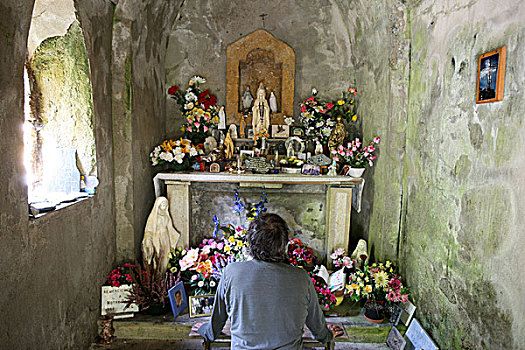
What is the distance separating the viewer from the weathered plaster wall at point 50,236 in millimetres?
2295

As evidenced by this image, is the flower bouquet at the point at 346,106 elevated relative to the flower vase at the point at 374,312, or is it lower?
elevated

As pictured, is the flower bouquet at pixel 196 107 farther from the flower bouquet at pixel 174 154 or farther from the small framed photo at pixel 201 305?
the small framed photo at pixel 201 305

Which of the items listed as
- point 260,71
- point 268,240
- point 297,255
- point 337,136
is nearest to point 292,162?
point 337,136

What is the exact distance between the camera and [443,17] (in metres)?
3.10

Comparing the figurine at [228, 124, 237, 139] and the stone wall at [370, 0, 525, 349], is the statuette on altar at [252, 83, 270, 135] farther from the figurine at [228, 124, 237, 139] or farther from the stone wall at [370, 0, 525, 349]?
the stone wall at [370, 0, 525, 349]

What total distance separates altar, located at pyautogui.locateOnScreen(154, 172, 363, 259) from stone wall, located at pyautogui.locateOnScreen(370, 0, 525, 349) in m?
0.82

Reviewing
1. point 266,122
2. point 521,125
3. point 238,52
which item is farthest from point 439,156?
point 238,52

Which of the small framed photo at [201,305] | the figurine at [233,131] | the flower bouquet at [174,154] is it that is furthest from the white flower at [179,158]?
the small framed photo at [201,305]

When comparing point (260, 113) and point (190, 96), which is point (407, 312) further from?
point (190, 96)

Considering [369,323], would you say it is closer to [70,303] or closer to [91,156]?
[70,303]

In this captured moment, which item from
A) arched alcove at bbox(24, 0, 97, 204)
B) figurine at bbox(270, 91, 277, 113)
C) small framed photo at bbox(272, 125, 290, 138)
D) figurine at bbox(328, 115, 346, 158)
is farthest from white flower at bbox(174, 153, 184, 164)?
figurine at bbox(328, 115, 346, 158)

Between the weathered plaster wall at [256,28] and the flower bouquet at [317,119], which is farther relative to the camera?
the weathered plaster wall at [256,28]

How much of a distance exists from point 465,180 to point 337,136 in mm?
2197

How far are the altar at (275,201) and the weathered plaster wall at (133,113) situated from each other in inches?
16.1
